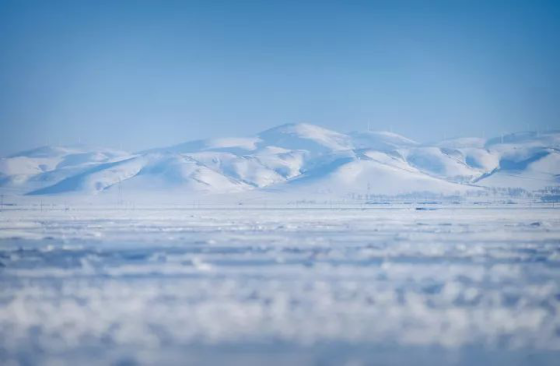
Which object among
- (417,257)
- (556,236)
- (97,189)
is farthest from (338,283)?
(97,189)

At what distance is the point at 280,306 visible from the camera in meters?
13.0

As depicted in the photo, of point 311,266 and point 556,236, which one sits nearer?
point 311,266

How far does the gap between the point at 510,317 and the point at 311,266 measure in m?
7.99

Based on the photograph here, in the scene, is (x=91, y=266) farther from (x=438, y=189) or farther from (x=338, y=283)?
(x=438, y=189)

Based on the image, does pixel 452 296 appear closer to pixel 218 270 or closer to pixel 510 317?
pixel 510 317

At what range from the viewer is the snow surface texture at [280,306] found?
32.6 ft

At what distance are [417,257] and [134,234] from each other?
1582cm

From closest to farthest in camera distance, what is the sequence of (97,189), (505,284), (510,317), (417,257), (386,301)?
(510,317) < (386,301) < (505,284) < (417,257) < (97,189)

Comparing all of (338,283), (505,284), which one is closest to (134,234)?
(338,283)

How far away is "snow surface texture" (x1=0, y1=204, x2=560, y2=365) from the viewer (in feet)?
32.6

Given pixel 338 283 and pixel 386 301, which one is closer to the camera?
pixel 386 301

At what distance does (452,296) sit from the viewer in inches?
557

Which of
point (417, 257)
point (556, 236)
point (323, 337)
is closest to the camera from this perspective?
point (323, 337)

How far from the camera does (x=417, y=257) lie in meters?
21.7
